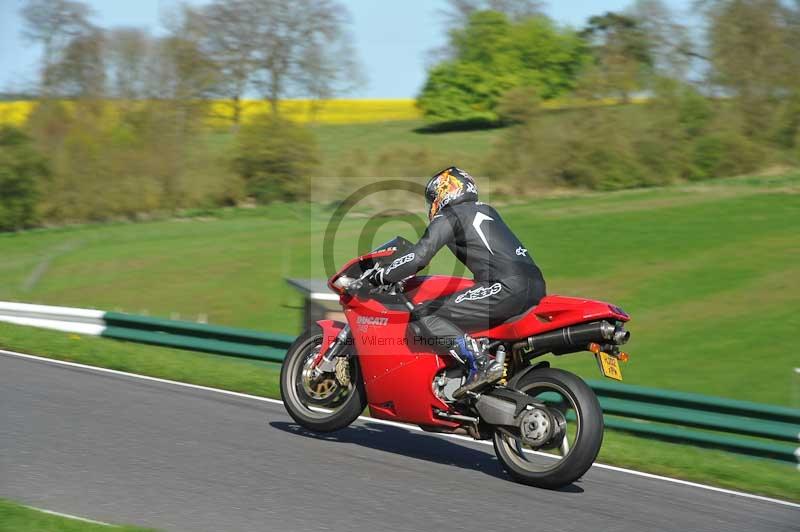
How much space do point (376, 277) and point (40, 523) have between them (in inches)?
115

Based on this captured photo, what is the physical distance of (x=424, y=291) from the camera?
731 cm

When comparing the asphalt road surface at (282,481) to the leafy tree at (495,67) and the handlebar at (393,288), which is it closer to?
the handlebar at (393,288)

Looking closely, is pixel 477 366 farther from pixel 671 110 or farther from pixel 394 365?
pixel 671 110

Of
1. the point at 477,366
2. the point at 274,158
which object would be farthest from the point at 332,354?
the point at 274,158

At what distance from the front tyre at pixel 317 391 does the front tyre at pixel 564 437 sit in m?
1.22

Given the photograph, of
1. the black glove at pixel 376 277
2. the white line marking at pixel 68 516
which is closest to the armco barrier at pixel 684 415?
the black glove at pixel 376 277

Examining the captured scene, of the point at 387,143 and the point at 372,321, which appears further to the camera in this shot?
the point at 387,143

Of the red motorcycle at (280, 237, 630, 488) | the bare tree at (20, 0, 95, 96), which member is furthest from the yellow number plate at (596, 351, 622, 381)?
the bare tree at (20, 0, 95, 96)

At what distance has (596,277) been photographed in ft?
79.2

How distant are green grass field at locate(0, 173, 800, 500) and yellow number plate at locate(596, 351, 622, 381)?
1.77 m

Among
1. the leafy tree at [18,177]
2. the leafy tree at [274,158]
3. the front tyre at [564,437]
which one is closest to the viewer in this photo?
the front tyre at [564,437]

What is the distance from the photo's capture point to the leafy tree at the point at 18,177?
3191 centimetres

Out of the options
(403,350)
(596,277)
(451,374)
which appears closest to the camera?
(451,374)

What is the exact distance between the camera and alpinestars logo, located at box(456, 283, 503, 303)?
6.85m
